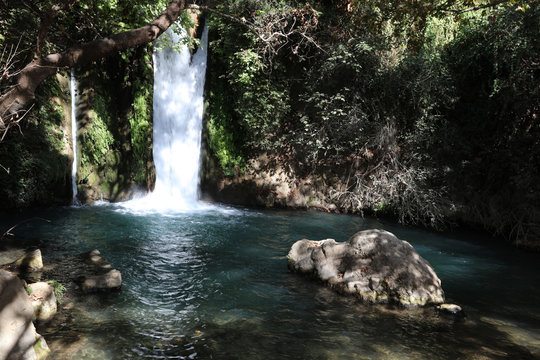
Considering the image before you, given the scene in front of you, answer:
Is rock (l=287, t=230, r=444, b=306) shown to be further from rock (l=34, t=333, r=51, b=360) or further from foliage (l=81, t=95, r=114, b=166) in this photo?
foliage (l=81, t=95, r=114, b=166)

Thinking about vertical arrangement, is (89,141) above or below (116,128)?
below

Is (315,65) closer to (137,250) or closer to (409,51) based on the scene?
(409,51)

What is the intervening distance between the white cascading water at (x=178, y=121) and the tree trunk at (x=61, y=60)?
9.03m

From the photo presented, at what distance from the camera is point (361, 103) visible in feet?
47.9

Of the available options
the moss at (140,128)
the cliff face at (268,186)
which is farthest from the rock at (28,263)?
the cliff face at (268,186)

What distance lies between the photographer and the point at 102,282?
6.26m

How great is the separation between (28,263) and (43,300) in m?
1.88

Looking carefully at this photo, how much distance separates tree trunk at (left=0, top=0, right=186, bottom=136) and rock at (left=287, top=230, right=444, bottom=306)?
504cm

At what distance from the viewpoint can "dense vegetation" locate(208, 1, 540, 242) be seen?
1172cm

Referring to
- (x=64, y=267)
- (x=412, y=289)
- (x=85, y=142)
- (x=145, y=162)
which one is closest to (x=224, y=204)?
(x=145, y=162)

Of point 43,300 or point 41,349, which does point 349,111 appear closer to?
point 43,300

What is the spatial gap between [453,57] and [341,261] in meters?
10.1

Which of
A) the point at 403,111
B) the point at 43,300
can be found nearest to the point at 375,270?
the point at 43,300

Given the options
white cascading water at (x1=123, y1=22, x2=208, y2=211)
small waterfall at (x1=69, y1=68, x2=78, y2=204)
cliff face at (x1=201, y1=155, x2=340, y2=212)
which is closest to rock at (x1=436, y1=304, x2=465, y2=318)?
cliff face at (x1=201, y1=155, x2=340, y2=212)
